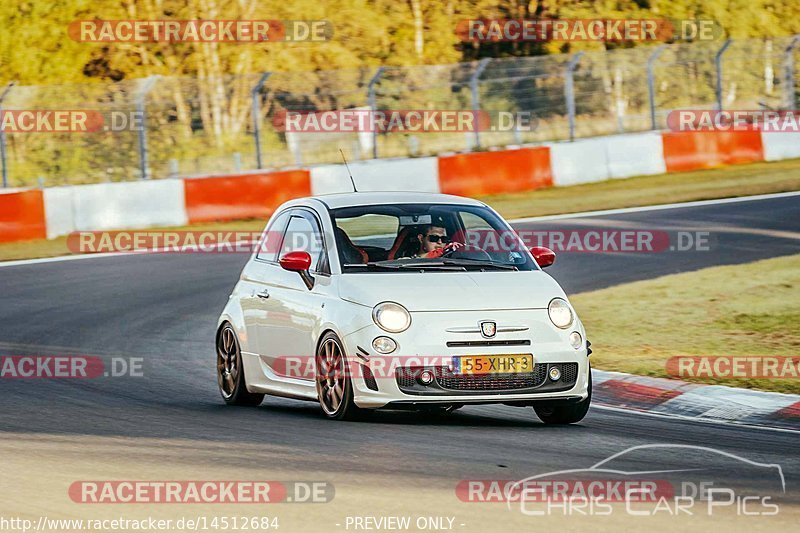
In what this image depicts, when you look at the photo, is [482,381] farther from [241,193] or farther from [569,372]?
[241,193]

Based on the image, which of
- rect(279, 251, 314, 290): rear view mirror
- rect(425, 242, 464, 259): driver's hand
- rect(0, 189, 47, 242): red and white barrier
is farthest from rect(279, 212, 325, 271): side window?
rect(0, 189, 47, 242): red and white barrier

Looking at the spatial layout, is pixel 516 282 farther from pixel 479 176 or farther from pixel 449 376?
pixel 479 176

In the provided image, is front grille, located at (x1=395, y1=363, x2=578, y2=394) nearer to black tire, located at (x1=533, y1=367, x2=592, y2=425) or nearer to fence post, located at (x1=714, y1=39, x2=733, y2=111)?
black tire, located at (x1=533, y1=367, x2=592, y2=425)

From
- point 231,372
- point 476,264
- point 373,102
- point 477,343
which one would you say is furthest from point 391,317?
point 373,102

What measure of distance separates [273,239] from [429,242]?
1310 millimetres

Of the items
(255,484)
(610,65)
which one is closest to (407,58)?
(610,65)

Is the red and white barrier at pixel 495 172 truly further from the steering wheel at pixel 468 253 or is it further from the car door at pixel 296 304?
the steering wheel at pixel 468 253

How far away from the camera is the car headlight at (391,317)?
30.7ft

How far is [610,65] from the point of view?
31891mm

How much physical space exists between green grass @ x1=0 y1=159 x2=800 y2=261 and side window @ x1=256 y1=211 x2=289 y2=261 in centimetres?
1213

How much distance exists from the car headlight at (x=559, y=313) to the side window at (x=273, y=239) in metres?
2.26

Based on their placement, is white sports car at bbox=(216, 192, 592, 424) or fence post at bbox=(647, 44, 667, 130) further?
fence post at bbox=(647, 44, 667, 130)

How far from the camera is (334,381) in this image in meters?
9.83

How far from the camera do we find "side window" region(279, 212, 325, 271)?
10.5m
